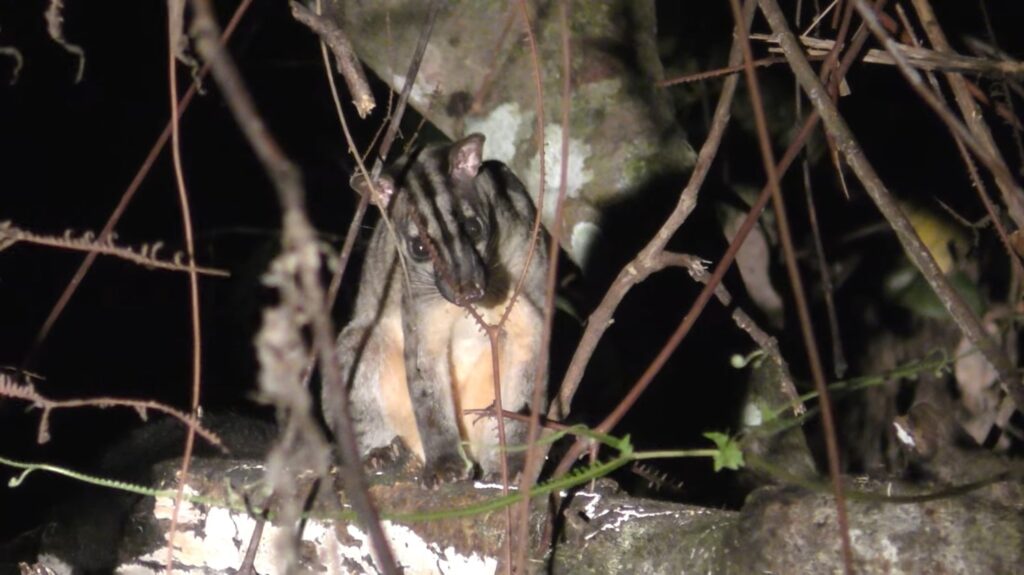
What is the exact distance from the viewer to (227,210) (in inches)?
237

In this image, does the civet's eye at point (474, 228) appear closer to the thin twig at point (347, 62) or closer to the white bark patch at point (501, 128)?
the white bark patch at point (501, 128)

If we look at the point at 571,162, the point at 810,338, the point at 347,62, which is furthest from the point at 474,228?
the point at 810,338

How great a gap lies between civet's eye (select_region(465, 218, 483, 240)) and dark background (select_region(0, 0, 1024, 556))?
53 cm

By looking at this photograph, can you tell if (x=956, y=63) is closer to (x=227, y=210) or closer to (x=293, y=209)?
(x=293, y=209)

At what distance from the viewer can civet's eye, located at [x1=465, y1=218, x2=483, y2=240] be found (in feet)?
13.2

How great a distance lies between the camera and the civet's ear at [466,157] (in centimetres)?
401

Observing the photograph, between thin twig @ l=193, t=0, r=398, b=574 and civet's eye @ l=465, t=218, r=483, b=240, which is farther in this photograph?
civet's eye @ l=465, t=218, r=483, b=240

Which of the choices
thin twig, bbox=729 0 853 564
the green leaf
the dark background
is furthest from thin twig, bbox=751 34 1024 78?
the dark background

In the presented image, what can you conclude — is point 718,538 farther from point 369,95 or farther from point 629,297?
point 629,297

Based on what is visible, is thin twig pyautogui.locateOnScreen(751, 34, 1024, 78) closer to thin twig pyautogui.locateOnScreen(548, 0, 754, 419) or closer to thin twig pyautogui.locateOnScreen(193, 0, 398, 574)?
thin twig pyautogui.locateOnScreen(548, 0, 754, 419)

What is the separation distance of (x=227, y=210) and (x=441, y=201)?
2.38m

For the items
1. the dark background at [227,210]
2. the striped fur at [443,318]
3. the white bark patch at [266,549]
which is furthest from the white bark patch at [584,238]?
the white bark patch at [266,549]

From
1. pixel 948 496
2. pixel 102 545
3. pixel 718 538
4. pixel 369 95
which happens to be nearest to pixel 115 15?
pixel 102 545

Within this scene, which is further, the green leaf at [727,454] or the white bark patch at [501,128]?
the white bark patch at [501,128]
